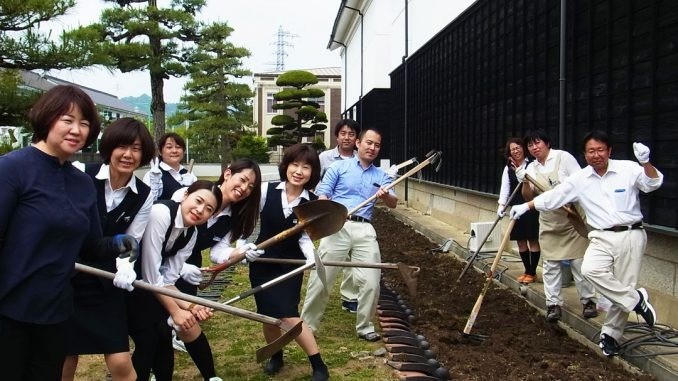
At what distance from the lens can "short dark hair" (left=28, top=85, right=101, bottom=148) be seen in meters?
2.35

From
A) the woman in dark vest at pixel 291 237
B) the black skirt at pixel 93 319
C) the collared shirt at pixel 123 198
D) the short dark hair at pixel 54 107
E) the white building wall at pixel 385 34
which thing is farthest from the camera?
the white building wall at pixel 385 34

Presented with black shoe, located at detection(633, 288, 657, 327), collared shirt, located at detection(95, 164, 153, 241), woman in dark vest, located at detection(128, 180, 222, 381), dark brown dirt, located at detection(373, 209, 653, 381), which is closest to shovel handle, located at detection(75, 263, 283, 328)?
woman in dark vest, located at detection(128, 180, 222, 381)

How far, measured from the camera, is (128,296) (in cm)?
322

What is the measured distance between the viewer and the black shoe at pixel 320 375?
4.02 m

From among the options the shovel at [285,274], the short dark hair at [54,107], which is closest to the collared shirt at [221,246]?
the shovel at [285,274]

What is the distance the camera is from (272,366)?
4348 mm

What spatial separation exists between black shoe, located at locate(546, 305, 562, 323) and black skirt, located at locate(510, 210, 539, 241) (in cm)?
130

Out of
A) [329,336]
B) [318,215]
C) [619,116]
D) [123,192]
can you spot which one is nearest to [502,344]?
[329,336]

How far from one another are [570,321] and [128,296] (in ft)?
12.2

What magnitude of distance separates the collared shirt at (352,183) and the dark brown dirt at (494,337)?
4.19ft

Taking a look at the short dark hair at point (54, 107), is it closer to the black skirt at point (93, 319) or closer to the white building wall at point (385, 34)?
the black skirt at point (93, 319)

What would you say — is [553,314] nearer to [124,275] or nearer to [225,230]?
[225,230]

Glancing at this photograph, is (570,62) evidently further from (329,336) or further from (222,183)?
(222,183)

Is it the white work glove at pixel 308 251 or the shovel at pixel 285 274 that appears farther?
the white work glove at pixel 308 251
